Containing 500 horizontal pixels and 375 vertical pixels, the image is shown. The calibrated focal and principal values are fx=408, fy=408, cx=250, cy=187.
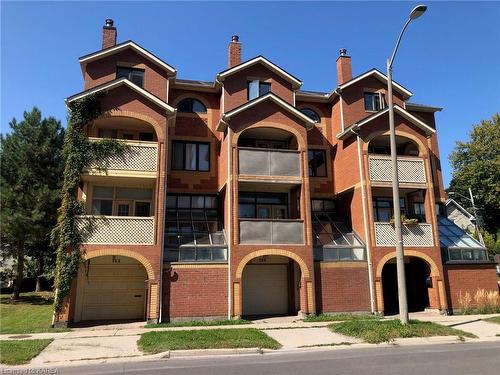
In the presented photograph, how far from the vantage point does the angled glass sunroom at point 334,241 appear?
19156mm

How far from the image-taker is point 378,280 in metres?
18.9

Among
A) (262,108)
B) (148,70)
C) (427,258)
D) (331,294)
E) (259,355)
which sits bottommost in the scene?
(259,355)

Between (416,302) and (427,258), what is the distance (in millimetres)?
3137

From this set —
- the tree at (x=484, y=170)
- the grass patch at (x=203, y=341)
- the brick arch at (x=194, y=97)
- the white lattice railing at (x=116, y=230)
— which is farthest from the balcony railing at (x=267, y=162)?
the tree at (x=484, y=170)

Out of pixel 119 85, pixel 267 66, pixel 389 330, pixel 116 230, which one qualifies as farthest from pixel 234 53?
pixel 389 330

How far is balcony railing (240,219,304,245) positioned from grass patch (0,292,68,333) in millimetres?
8143

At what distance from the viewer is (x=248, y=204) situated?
21.0 m

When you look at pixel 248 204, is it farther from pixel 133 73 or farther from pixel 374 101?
pixel 374 101

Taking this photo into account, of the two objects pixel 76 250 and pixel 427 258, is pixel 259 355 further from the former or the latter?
pixel 427 258

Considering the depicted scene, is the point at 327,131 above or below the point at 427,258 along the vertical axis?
above

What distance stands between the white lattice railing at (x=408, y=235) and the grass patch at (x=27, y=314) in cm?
1424

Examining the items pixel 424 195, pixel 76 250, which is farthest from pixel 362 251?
pixel 76 250

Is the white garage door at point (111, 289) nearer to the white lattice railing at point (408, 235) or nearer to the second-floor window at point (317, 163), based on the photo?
the second-floor window at point (317, 163)

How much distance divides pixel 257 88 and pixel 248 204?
21.1 ft
